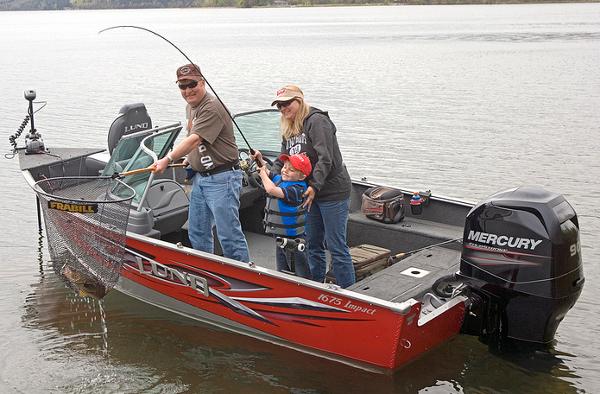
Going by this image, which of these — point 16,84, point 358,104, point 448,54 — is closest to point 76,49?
point 16,84

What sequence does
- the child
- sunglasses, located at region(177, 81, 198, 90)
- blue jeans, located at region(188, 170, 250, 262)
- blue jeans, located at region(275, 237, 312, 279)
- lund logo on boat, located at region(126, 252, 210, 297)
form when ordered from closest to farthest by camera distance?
1. the child
2. sunglasses, located at region(177, 81, 198, 90)
3. blue jeans, located at region(275, 237, 312, 279)
4. blue jeans, located at region(188, 170, 250, 262)
5. lund logo on boat, located at region(126, 252, 210, 297)

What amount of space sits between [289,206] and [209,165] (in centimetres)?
77

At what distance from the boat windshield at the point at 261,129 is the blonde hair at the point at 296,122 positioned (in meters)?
1.89

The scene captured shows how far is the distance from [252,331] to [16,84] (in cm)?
2122

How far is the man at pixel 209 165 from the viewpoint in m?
5.55

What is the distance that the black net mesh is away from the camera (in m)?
5.58

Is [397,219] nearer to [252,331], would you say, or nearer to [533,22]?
[252,331]

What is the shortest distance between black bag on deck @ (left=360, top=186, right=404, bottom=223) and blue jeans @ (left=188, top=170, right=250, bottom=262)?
4.70 ft

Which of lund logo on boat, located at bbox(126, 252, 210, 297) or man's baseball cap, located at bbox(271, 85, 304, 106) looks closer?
man's baseball cap, located at bbox(271, 85, 304, 106)

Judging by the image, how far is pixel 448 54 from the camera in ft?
100

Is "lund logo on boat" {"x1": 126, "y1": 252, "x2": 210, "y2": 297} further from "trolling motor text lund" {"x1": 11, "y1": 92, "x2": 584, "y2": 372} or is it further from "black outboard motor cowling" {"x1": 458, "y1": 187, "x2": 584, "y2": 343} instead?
"black outboard motor cowling" {"x1": 458, "y1": 187, "x2": 584, "y2": 343}

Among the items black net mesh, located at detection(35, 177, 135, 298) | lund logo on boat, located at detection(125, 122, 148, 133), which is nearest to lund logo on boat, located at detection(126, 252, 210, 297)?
black net mesh, located at detection(35, 177, 135, 298)

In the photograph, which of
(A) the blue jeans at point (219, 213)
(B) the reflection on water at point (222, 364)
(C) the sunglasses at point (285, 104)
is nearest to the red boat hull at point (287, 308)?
(B) the reflection on water at point (222, 364)

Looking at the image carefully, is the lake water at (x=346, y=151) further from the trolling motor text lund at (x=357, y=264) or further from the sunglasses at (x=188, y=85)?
the sunglasses at (x=188, y=85)
